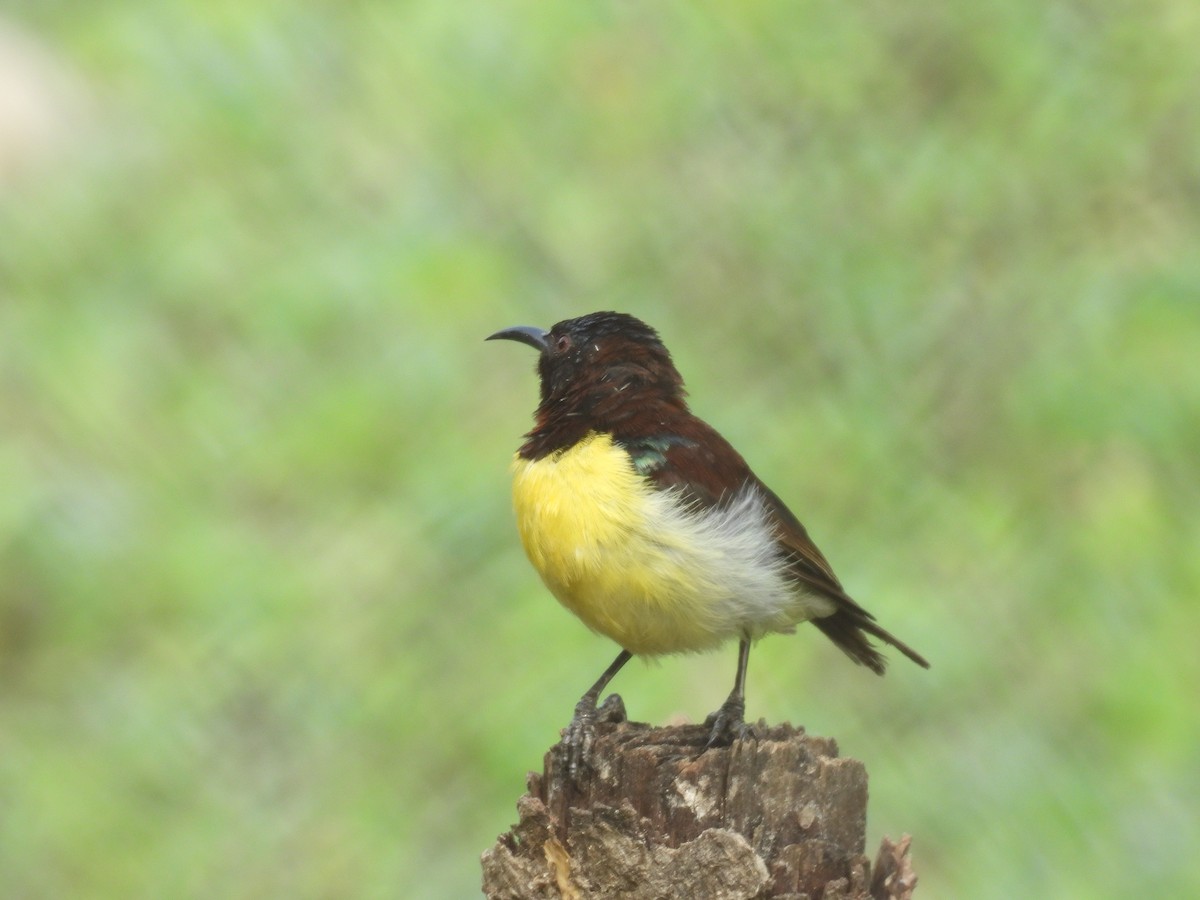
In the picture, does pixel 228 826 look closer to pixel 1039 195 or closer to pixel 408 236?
pixel 408 236

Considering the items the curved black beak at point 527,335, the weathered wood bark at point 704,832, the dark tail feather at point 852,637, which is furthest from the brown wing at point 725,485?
the weathered wood bark at point 704,832

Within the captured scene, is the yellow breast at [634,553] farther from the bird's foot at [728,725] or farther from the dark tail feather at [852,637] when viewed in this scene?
the dark tail feather at [852,637]

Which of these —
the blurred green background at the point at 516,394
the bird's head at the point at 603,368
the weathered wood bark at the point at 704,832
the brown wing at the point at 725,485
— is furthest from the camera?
the blurred green background at the point at 516,394

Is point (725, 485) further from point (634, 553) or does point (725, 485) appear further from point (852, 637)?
point (852, 637)

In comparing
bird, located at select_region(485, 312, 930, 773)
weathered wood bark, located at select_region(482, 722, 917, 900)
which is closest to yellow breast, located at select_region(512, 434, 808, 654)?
bird, located at select_region(485, 312, 930, 773)

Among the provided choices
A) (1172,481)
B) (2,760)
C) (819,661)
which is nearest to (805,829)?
(819,661)

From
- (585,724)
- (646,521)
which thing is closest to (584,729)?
(585,724)
